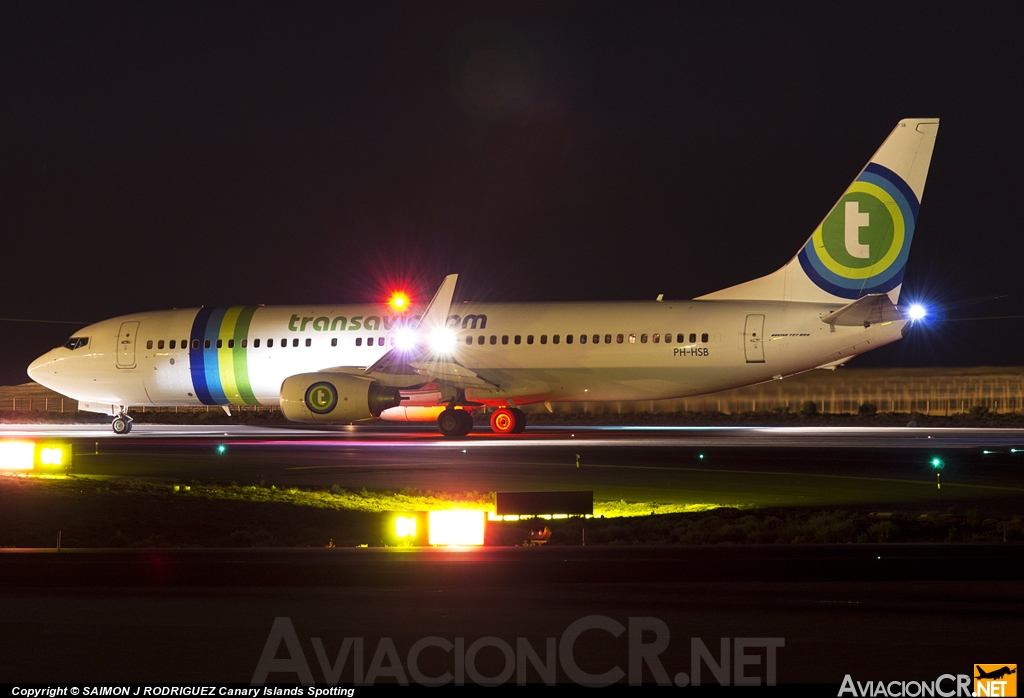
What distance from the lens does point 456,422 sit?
36.6 metres

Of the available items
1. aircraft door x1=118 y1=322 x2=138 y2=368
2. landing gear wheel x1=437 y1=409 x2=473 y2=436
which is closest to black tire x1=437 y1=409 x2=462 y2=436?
landing gear wheel x1=437 y1=409 x2=473 y2=436

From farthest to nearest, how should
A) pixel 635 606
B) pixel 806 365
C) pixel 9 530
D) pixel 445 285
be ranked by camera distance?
pixel 445 285, pixel 806 365, pixel 9 530, pixel 635 606

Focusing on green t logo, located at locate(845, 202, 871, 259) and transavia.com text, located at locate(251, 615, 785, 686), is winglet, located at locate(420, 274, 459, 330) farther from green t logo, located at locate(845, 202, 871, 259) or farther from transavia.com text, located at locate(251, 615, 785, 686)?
transavia.com text, located at locate(251, 615, 785, 686)

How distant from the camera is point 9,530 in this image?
51.9ft

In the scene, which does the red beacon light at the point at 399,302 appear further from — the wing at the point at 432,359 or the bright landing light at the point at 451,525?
the bright landing light at the point at 451,525

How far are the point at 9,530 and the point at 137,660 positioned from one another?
30.5 feet

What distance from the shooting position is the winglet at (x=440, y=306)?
37094 mm

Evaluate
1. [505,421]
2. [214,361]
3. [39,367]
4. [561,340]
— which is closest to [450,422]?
[505,421]

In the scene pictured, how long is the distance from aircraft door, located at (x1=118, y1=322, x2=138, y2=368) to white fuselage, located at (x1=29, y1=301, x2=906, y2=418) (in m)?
0.03

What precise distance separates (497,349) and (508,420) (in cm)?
226

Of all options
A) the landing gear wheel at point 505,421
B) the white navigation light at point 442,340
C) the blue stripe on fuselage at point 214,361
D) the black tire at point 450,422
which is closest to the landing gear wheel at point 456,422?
the black tire at point 450,422

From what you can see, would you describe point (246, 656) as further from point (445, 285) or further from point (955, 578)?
point (445, 285)

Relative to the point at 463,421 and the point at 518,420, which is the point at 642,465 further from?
the point at 518,420

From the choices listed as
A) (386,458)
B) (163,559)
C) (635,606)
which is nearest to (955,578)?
(635,606)
